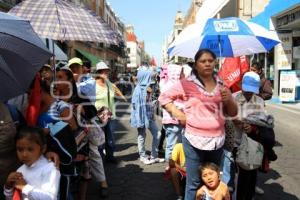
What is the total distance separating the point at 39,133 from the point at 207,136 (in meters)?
1.44

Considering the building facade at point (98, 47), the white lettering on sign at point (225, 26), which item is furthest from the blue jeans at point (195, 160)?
the building facade at point (98, 47)

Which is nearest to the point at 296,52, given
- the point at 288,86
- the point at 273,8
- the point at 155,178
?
the point at 288,86

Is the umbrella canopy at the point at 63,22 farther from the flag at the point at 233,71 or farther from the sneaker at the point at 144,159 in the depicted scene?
the sneaker at the point at 144,159

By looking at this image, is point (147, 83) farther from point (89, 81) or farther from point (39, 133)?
point (39, 133)

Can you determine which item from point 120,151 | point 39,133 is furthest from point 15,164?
point 120,151

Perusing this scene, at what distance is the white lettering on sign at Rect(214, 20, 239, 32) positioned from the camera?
16.4 ft

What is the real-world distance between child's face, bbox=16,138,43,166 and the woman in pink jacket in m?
1.32

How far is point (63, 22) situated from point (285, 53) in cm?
1524

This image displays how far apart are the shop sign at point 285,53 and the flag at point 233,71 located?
43.7 ft

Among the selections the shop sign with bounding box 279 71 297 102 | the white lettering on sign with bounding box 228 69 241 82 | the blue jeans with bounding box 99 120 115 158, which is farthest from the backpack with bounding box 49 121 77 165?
the shop sign with bounding box 279 71 297 102

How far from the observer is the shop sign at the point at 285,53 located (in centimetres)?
1873

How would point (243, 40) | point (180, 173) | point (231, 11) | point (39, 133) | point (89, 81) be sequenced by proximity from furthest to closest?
point (231, 11) < point (89, 81) < point (243, 40) < point (180, 173) < point (39, 133)

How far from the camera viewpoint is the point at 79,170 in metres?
4.80

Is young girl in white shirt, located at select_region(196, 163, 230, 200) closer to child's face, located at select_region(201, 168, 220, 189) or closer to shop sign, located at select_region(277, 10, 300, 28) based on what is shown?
child's face, located at select_region(201, 168, 220, 189)
